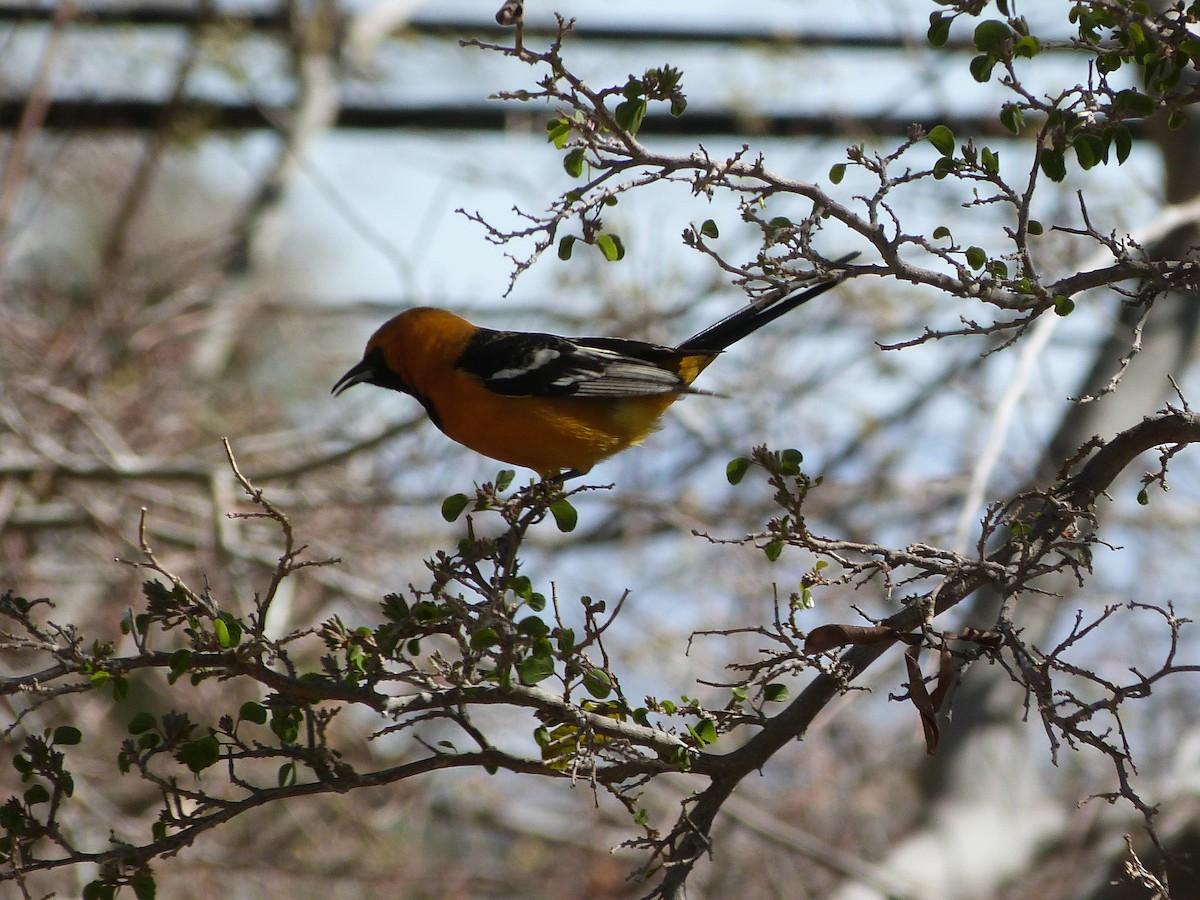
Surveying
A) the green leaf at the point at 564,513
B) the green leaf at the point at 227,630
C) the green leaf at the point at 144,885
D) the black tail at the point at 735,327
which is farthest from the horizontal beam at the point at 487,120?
the green leaf at the point at 144,885

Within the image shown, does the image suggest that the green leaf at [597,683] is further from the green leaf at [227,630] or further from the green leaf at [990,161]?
the green leaf at [990,161]

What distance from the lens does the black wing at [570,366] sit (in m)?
4.48

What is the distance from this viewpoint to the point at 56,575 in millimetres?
8117

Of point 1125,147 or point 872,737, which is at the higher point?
point 872,737

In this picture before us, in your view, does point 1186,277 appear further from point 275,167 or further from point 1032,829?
point 275,167

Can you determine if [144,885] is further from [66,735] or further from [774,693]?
[774,693]

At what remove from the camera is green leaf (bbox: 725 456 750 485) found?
2.46 m

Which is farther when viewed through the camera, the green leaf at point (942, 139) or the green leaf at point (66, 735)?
the green leaf at point (66, 735)

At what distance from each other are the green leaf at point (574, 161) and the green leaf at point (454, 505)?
0.80m

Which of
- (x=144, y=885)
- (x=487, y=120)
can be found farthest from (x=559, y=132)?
(x=487, y=120)

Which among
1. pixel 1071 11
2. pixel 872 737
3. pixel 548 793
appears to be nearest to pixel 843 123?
pixel 872 737

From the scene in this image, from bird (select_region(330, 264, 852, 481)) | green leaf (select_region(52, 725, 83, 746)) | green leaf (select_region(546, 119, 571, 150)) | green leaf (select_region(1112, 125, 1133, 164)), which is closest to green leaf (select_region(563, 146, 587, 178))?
green leaf (select_region(546, 119, 571, 150))

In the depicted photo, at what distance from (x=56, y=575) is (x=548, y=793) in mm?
4881

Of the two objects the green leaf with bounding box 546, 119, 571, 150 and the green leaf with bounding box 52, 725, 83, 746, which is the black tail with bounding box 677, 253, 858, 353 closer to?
the green leaf with bounding box 546, 119, 571, 150
